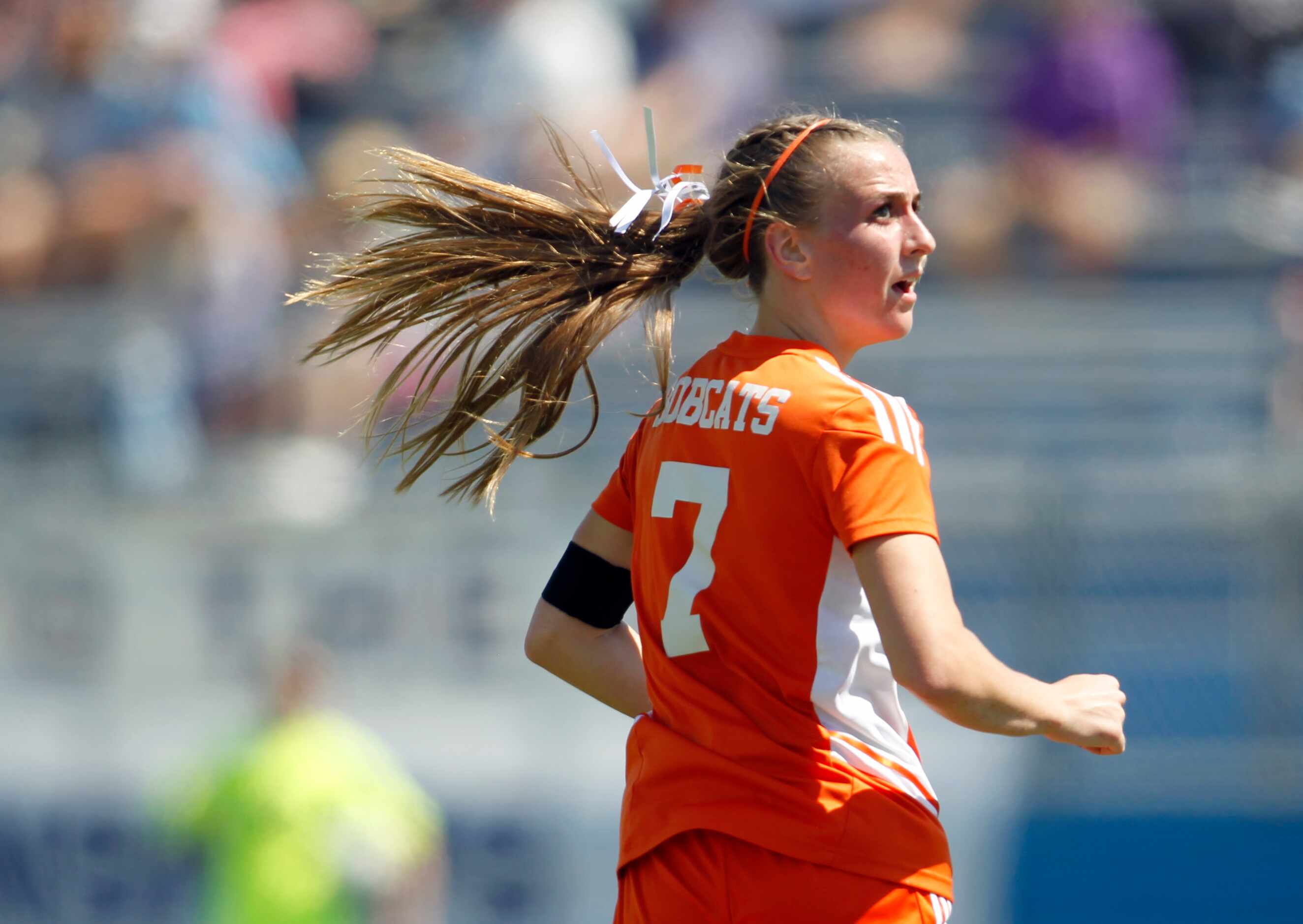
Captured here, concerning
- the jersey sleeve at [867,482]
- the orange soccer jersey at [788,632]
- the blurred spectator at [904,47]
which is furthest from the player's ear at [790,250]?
the blurred spectator at [904,47]

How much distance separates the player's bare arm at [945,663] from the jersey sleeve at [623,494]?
1.65 ft

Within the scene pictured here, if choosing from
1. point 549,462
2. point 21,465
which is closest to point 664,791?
point 549,462

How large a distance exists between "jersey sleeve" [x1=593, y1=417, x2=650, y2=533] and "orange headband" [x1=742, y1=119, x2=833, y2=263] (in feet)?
1.07

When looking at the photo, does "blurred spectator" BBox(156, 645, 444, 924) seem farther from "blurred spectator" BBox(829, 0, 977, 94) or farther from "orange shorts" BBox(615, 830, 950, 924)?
→ "orange shorts" BBox(615, 830, 950, 924)

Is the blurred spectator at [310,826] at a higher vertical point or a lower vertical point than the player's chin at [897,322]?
lower

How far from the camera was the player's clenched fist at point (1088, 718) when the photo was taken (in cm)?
204

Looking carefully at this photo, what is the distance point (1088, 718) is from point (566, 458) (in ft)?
16.0

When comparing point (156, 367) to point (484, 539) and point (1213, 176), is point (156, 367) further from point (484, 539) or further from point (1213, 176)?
point (1213, 176)

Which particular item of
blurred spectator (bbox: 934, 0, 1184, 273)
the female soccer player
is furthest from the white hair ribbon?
blurred spectator (bbox: 934, 0, 1184, 273)

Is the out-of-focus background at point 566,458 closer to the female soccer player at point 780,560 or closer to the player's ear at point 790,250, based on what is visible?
the female soccer player at point 780,560

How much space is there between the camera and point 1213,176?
23.9 ft

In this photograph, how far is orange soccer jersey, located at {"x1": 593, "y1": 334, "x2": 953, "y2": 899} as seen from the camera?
6.82 ft

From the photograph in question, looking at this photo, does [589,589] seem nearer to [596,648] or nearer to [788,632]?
[596,648]

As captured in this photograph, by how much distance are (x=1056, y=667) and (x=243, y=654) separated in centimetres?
332
